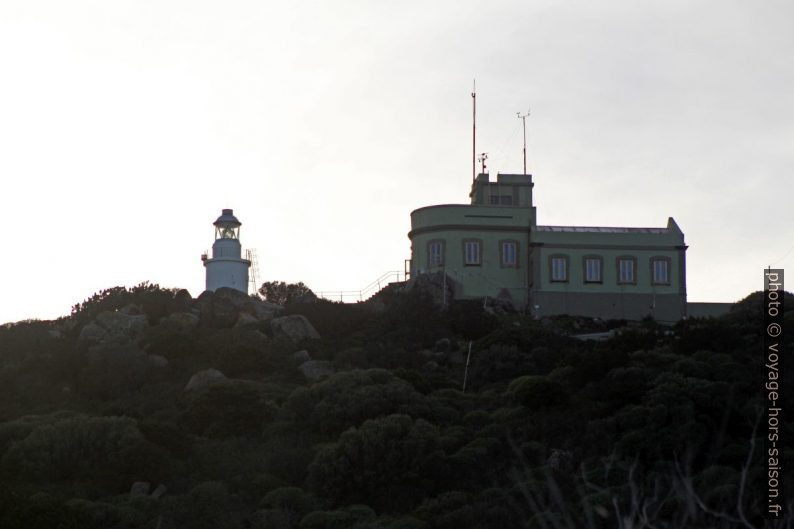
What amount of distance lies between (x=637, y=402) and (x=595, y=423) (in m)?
2.46

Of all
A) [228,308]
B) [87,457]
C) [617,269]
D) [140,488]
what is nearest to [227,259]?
[228,308]

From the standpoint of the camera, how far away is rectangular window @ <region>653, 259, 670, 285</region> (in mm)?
47469

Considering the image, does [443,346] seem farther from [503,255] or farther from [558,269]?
[558,269]

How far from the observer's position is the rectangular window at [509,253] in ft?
156

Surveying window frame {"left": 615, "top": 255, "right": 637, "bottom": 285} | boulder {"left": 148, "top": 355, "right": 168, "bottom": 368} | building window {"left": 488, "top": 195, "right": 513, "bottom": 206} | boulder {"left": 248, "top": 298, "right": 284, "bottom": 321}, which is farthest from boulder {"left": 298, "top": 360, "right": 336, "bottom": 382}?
building window {"left": 488, "top": 195, "right": 513, "bottom": 206}

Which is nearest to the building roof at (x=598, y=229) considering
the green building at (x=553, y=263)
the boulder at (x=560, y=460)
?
the green building at (x=553, y=263)

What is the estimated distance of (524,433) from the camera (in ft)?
94.9

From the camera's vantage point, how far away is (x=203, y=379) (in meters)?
35.8

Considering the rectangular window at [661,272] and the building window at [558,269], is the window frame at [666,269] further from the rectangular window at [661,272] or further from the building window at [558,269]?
the building window at [558,269]

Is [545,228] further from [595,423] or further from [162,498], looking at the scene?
[162,498]

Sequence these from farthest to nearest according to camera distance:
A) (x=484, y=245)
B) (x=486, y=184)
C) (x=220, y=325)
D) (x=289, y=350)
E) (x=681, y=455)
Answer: (x=486, y=184), (x=484, y=245), (x=220, y=325), (x=289, y=350), (x=681, y=455)

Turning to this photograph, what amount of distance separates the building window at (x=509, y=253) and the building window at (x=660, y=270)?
5.68 meters

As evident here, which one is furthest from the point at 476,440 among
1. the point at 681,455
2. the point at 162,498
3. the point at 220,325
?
the point at 220,325

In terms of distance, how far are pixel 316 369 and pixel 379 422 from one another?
9992mm
